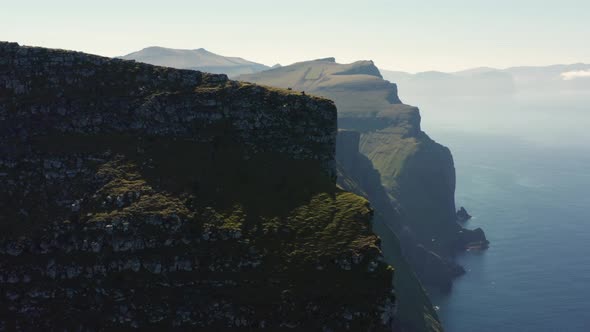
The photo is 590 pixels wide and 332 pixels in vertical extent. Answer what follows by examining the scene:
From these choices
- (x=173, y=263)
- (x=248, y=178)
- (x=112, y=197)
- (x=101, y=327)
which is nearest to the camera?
(x=101, y=327)

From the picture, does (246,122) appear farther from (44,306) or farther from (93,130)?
(44,306)

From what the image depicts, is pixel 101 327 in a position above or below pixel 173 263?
below

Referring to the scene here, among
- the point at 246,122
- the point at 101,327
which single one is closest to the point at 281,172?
the point at 246,122

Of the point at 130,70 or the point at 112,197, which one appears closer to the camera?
the point at 112,197

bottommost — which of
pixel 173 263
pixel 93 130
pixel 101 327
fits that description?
pixel 101 327

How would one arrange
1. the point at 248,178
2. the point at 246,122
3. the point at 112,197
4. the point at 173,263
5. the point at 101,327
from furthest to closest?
the point at 246,122, the point at 248,178, the point at 112,197, the point at 173,263, the point at 101,327

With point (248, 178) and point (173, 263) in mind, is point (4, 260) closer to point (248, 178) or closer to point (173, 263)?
point (173, 263)

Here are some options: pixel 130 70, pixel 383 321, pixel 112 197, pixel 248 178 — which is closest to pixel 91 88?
pixel 130 70
